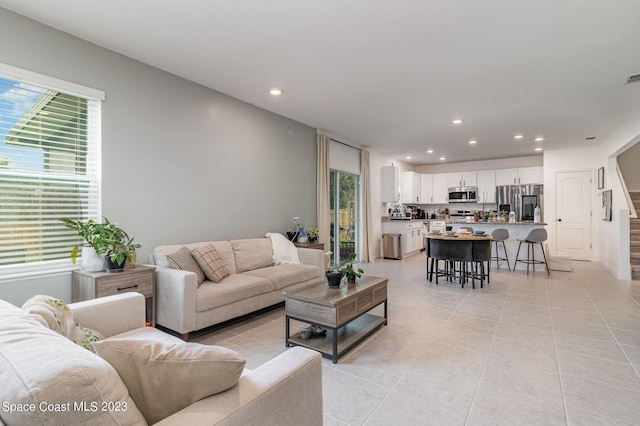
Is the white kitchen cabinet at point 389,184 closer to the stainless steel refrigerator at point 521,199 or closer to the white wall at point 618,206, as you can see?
the stainless steel refrigerator at point 521,199

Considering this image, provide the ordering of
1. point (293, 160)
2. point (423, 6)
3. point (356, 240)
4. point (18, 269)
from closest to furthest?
1. point (423, 6)
2. point (18, 269)
3. point (293, 160)
4. point (356, 240)

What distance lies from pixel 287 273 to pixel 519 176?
7.80m

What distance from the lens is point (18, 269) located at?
2.64 m

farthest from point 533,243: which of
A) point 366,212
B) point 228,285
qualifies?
point 228,285

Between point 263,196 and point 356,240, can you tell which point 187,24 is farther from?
point 356,240

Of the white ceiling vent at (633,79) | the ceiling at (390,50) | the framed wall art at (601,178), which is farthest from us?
the framed wall art at (601,178)

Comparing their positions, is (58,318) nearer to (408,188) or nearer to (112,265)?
(112,265)

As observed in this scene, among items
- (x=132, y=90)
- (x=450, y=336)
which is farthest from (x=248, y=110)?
(x=450, y=336)

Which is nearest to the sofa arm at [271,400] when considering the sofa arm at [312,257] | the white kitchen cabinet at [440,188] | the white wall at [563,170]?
the sofa arm at [312,257]

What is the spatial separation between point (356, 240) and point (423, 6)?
225 inches

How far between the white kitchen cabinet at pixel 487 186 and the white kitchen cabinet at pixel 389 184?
2.77 m

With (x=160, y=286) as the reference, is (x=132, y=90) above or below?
above

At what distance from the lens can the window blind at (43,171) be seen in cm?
260

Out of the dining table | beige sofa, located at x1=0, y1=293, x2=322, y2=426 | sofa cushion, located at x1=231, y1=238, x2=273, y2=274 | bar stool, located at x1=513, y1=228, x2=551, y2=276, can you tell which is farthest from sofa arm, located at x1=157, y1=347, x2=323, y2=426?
bar stool, located at x1=513, y1=228, x2=551, y2=276
